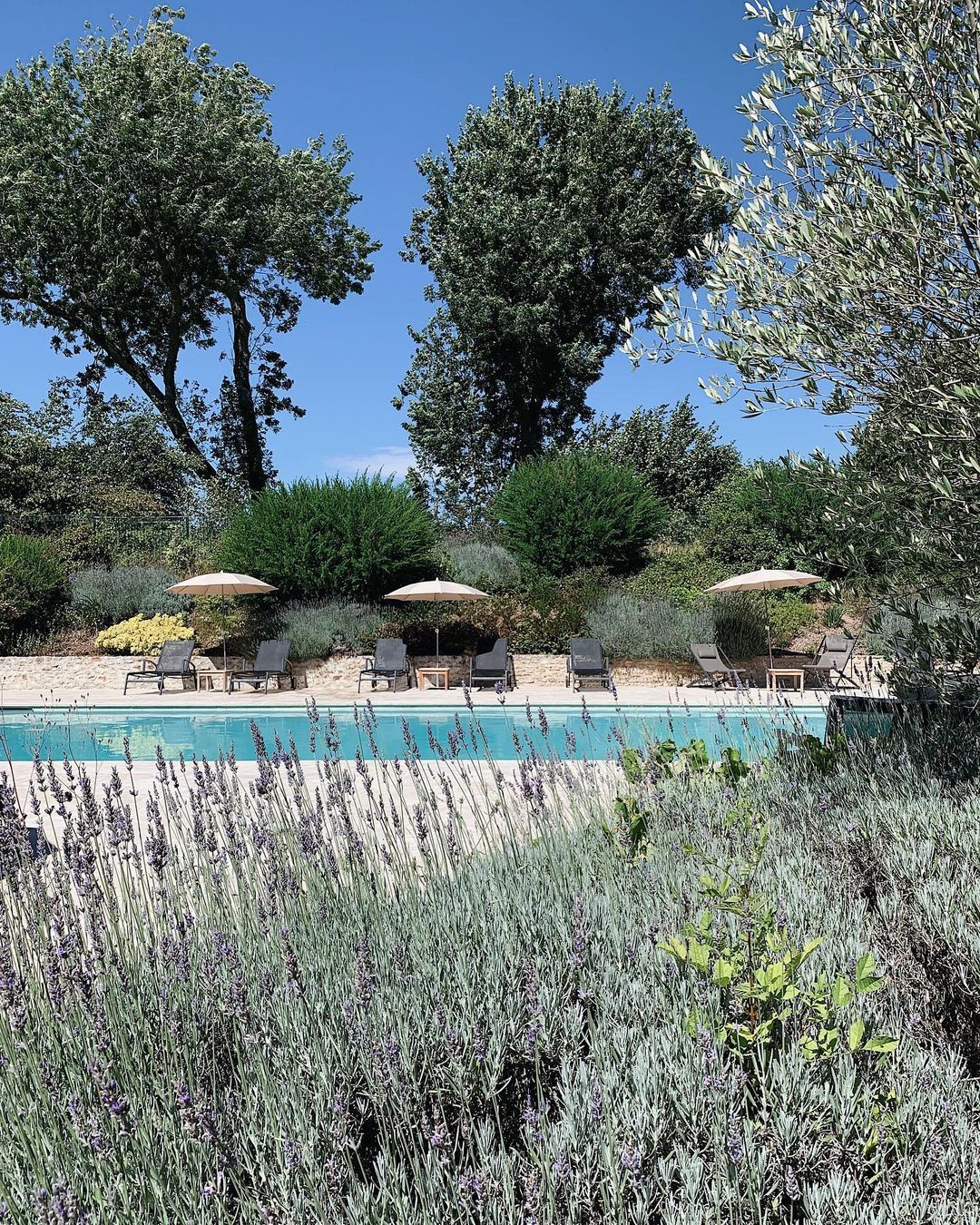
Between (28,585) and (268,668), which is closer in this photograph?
(268,668)

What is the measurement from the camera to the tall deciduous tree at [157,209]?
24.1 m

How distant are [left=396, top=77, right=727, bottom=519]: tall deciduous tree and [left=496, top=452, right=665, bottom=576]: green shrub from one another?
8.92 metres

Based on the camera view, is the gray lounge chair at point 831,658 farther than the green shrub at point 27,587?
No

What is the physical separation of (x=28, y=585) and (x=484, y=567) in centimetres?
952

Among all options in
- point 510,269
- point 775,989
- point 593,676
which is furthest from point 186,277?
point 775,989

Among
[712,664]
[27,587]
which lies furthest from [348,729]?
[27,587]

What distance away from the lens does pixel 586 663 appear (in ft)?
50.8

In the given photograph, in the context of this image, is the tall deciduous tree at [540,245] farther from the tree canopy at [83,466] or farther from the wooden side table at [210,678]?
the wooden side table at [210,678]

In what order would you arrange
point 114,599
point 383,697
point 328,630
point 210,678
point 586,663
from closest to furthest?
point 383,697 → point 586,663 → point 210,678 → point 328,630 → point 114,599

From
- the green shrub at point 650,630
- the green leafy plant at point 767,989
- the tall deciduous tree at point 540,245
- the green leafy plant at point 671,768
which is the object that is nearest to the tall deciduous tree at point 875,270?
the green leafy plant at point 671,768

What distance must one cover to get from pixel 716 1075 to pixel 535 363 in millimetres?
28110

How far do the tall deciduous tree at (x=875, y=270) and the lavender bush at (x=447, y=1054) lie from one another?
1.51 metres

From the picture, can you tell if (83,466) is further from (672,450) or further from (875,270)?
(875,270)

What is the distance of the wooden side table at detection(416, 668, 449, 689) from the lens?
16125 mm
